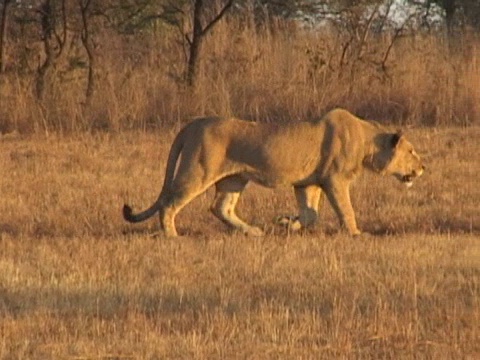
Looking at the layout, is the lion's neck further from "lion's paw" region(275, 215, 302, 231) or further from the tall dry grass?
the tall dry grass

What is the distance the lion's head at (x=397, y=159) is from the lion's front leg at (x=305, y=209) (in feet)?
1.93

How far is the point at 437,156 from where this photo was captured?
14617 mm

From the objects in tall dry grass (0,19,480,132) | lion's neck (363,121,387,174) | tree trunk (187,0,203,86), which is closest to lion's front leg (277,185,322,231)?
lion's neck (363,121,387,174)

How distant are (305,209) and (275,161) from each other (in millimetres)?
467

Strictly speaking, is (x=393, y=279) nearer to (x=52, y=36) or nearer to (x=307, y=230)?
(x=307, y=230)

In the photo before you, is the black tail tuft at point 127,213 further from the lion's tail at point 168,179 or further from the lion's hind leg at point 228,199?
the lion's hind leg at point 228,199

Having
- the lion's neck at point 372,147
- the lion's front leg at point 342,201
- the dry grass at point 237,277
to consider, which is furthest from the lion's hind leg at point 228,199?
the lion's neck at point 372,147

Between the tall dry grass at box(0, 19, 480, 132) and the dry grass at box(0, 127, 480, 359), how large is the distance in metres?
4.73

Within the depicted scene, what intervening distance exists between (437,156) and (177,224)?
15.6ft

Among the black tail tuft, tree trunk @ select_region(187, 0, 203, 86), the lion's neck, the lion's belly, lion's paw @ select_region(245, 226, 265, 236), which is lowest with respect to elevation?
lion's paw @ select_region(245, 226, 265, 236)

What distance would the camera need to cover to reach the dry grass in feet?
21.2

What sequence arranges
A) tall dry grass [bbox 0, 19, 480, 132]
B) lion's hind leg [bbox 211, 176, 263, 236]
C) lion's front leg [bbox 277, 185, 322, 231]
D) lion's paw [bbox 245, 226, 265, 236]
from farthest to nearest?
1. tall dry grass [bbox 0, 19, 480, 132]
2. lion's hind leg [bbox 211, 176, 263, 236]
3. lion's front leg [bbox 277, 185, 322, 231]
4. lion's paw [bbox 245, 226, 265, 236]

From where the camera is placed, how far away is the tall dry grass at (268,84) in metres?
18.1

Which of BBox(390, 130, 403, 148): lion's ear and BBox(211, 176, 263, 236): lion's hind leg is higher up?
BBox(390, 130, 403, 148): lion's ear
